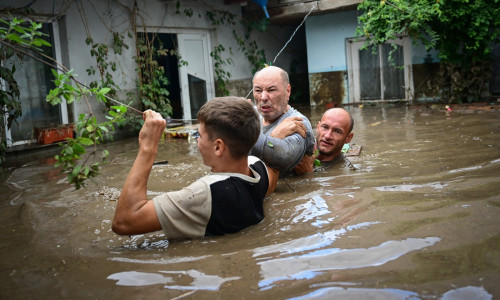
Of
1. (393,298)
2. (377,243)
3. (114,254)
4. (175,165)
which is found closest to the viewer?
(393,298)

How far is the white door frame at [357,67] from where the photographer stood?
12.6 metres

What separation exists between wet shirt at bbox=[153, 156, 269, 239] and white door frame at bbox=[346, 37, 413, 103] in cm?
1093

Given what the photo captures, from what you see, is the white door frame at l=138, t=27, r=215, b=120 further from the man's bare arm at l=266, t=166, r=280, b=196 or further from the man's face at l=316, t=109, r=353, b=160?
the man's bare arm at l=266, t=166, r=280, b=196

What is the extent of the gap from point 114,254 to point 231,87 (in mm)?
10728

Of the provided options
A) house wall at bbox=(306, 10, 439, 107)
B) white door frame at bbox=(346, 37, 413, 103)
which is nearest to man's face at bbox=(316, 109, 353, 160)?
house wall at bbox=(306, 10, 439, 107)

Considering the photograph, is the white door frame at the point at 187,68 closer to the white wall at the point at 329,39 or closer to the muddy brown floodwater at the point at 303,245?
the white wall at the point at 329,39

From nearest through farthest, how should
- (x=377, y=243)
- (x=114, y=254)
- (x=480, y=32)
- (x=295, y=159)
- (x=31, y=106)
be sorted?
(x=377, y=243), (x=114, y=254), (x=295, y=159), (x=31, y=106), (x=480, y=32)

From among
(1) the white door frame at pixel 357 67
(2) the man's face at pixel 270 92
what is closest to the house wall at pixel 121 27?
(1) the white door frame at pixel 357 67

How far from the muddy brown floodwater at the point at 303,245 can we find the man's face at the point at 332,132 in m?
0.49

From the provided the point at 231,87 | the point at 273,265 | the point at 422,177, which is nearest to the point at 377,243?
the point at 273,265

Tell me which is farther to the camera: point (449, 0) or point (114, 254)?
point (449, 0)

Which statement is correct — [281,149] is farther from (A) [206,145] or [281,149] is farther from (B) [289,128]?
(A) [206,145]

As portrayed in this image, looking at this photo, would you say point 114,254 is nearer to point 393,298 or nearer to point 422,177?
point 393,298

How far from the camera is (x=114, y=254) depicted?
2.63 metres
